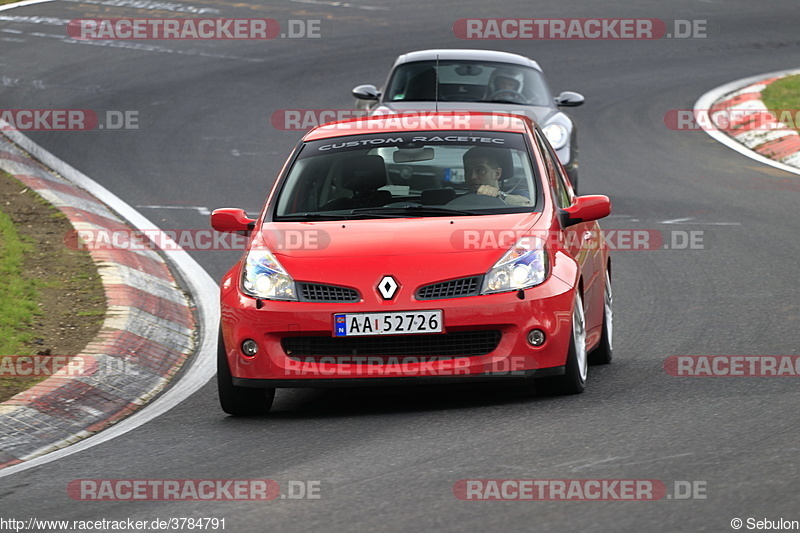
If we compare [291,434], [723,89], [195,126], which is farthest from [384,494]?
[723,89]

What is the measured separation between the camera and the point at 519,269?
7.29 m

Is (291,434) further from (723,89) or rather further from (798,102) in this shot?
(723,89)

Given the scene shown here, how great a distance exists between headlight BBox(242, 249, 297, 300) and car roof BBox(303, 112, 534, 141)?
138cm

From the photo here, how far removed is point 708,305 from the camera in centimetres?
1002

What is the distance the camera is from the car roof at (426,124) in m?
8.62

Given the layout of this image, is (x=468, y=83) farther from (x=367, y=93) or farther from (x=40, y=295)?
(x=40, y=295)

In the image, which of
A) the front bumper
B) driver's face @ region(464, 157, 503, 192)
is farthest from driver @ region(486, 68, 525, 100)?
the front bumper

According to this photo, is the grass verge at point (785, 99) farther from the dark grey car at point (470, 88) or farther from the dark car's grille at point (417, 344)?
the dark car's grille at point (417, 344)

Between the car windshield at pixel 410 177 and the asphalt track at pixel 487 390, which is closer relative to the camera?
the asphalt track at pixel 487 390

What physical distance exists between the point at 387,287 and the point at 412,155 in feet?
4.81

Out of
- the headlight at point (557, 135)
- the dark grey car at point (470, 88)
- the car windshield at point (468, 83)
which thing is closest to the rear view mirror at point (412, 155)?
the headlight at point (557, 135)

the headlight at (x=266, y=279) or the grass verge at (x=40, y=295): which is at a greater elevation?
the headlight at (x=266, y=279)

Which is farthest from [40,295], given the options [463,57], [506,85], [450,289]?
[463,57]

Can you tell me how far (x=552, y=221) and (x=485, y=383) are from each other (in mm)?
990
